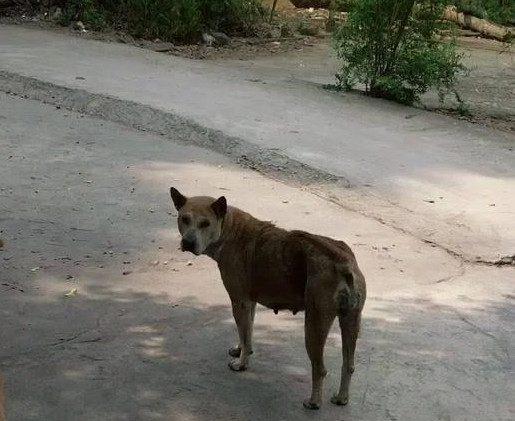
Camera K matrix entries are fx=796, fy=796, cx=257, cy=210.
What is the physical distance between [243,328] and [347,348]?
0.62 m

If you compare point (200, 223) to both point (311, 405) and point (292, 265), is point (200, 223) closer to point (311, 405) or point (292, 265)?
point (292, 265)

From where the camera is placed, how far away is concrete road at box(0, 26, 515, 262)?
23.0 ft

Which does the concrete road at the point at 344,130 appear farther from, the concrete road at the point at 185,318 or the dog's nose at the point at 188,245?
the dog's nose at the point at 188,245

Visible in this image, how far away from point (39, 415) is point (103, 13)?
528 inches

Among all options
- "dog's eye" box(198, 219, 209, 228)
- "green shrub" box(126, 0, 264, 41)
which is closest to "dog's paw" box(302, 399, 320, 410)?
"dog's eye" box(198, 219, 209, 228)

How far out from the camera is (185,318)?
493 centimetres

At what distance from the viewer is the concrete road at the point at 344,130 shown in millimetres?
7008

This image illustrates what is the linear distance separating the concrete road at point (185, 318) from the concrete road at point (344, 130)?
0.51 meters

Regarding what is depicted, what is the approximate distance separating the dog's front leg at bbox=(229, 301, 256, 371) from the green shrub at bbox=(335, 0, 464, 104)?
768 centimetres

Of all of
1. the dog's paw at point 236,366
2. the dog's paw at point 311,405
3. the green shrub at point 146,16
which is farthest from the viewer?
the green shrub at point 146,16

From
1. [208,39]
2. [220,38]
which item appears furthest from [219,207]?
[220,38]

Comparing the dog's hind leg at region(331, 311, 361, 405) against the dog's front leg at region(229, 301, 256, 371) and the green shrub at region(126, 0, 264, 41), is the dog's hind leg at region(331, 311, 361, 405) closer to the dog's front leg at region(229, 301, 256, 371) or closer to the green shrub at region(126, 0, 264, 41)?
the dog's front leg at region(229, 301, 256, 371)

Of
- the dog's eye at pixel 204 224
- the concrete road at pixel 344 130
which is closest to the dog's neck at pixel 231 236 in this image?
the dog's eye at pixel 204 224

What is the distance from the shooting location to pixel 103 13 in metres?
16.1
